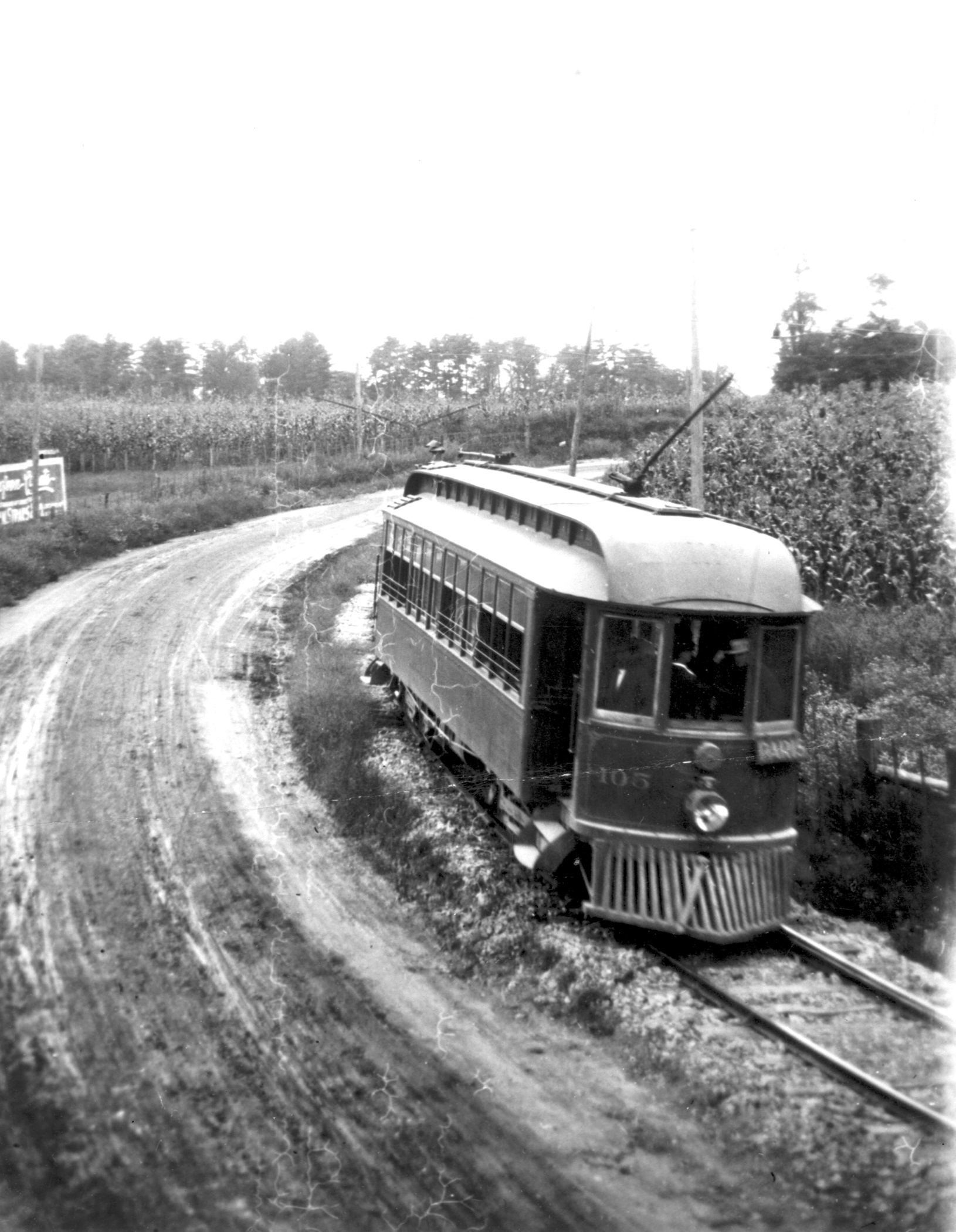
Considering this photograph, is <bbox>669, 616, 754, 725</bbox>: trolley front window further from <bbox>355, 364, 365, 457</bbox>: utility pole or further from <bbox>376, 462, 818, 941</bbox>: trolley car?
<bbox>355, 364, 365, 457</bbox>: utility pole

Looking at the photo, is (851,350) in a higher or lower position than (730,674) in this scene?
higher

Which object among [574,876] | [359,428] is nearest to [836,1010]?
[574,876]

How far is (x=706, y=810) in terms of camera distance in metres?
8.02

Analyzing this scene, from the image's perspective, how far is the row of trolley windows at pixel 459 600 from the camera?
9.24 meters

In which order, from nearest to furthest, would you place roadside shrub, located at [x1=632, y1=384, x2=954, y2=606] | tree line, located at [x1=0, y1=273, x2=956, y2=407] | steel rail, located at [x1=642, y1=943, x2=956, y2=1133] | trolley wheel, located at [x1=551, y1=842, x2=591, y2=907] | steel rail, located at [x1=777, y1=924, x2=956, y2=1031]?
steel rail, located at [x1=642, y1=943, x2=956, y2=1133] < steel rail, located at [x1=777, y1=924, x2=956, y2=1031] < trolley wheel, located at [x1=551, y1=842, x2=591, y2=907] < roadside shrub, located at [x1=632, y1=384, x2=954, y2=606] < tree line, located at [x1=0, y1=273, x2=956, y2=407]

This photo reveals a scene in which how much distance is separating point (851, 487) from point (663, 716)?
36.6 feet

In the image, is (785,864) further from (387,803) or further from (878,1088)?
(387,803)

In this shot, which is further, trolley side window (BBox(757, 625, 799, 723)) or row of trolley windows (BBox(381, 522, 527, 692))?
row of trolley windows (BBox(381, 522, 527, 692))

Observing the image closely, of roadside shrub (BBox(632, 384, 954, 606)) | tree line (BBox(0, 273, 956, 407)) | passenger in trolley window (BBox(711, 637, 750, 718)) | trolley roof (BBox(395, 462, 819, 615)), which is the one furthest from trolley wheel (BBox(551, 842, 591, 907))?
tree line (BBox(0, 273, 956, 407))

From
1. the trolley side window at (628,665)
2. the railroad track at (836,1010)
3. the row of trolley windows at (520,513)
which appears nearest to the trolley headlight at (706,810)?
the trolley side window at (628,665)

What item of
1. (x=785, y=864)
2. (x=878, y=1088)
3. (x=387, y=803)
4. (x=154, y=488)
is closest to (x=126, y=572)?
(x=154, y=488)

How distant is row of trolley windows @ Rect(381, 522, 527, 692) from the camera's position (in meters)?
9.24

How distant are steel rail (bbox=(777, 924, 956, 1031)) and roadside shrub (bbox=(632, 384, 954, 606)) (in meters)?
8.86

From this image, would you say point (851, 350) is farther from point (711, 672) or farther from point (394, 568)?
point (711, 672)
